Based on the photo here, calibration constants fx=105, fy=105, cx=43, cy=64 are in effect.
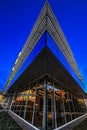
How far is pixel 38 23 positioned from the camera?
27.6 feet

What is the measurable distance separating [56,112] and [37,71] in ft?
10.5

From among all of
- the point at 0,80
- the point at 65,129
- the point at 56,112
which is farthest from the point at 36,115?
the point at 0,80

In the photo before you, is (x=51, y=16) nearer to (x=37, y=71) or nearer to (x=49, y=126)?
(x=37, y=71)

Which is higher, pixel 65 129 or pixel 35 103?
pixel 35 103

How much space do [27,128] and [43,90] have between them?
246 centimetres

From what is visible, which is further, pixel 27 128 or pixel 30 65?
pixel 30 65

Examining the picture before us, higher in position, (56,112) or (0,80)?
(0,80)

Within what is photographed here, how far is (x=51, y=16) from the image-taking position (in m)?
7.81

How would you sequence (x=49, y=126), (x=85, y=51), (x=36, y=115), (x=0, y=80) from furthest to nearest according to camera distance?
(x=0, y=80), (x=85, y=51), (x=36, y=115), (x=49, y=126)

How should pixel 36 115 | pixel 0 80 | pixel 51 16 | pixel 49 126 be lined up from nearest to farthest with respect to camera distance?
1. pixel 49 126
2. pixel 36 115
3. pixel 51 16
4. pixel 0 80

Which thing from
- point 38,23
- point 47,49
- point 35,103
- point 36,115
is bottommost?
point 36,115

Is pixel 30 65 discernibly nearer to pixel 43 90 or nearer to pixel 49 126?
pixel 43 90

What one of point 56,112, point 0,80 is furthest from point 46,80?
point 0,80

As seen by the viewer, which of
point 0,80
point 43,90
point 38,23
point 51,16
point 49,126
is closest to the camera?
point 49,126
